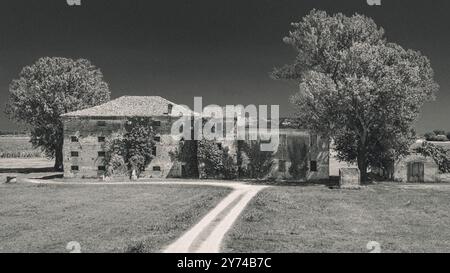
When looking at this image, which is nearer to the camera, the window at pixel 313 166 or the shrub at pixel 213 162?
the window at pixel 313 166

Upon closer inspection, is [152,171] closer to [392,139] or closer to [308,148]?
[308,148]

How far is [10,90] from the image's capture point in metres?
65.9

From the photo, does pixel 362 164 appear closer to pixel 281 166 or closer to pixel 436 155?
pixel 281 166

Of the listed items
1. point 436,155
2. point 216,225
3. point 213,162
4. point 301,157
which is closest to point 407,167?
point 436,155

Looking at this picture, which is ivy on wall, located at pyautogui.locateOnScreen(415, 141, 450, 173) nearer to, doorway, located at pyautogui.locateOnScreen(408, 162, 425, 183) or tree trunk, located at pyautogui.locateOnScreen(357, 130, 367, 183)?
doorway, located at pyautogui.locateOnScreen(408, 162, 425, 183)

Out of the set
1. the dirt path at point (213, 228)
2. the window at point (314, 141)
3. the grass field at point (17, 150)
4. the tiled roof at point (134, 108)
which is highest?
the tiled roof at point (134, 108)

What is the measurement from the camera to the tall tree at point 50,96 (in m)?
63.1

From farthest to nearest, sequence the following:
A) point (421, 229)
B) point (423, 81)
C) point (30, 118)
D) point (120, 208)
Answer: point (30, 118), point (423, 81), point (120, 208), point (421, 229)

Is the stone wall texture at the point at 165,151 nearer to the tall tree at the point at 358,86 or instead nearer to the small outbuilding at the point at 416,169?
the tall tree at the point at 358,86

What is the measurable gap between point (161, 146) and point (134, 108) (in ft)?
19.8

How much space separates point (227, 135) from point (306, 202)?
64.4 feet

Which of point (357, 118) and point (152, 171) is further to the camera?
point (152, 171)

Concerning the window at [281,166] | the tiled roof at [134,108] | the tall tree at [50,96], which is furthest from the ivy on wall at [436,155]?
the tall tree at [50,96]
